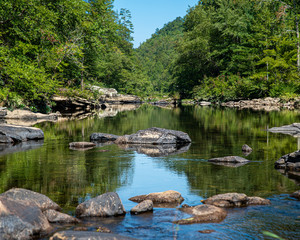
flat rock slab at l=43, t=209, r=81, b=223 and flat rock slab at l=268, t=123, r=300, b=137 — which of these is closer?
flat rock slab at l=43, t=209, r=81, b=223

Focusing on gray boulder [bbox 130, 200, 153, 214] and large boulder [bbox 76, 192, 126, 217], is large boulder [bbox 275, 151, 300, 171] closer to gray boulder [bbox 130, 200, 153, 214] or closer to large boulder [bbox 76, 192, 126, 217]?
gray boulder [bbox 130, 200, 153, 214]

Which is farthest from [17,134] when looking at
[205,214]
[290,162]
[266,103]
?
[266,103]

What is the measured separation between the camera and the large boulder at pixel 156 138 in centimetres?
1345

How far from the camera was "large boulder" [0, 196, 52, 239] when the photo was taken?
4406mm

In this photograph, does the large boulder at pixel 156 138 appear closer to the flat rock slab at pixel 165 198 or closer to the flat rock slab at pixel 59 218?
the flat rock slab at pixel 165 198

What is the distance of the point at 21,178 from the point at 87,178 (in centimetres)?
150

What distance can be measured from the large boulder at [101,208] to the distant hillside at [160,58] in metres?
70.8

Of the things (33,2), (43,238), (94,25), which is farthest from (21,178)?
(94,25)

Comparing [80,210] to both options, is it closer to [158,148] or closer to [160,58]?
[158,148]

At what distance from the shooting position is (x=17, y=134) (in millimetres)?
14219

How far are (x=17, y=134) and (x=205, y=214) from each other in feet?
35.9

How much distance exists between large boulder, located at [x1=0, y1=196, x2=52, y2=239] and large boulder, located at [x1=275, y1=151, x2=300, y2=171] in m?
6.20

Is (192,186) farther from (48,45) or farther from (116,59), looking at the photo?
(116,59)

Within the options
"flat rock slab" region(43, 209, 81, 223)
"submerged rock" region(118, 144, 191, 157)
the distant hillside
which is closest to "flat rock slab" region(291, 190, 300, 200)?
"flat rock slab" region(43, 209, 81, 223)
